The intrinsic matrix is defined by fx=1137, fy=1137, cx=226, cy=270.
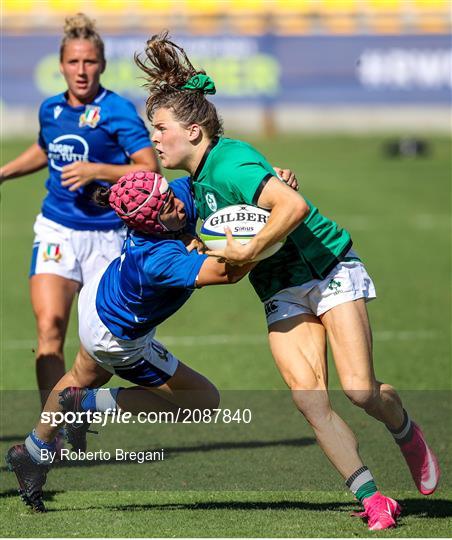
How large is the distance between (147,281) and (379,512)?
1595 mm

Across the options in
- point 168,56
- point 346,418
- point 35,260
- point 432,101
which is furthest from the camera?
point 432,101

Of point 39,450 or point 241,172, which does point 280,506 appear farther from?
point 241,172

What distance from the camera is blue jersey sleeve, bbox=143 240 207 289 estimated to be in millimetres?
5379

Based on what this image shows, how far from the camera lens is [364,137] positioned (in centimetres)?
3231

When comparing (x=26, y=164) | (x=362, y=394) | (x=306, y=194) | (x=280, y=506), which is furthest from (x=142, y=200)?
(x=306, y=194)

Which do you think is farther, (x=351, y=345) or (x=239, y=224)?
(x=351, y=345)

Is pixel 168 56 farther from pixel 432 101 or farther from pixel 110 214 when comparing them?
pixel 432 101

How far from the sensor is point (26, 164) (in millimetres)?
8062

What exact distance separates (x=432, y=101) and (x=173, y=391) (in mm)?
27213

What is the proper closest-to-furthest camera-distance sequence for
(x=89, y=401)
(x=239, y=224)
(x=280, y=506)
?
1. (x=239, y=224)
2. (x=89, y=401)
3. (x=280, y=506)

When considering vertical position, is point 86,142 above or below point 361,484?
above

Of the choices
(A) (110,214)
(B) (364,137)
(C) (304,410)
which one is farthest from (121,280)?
(B) (364,137)

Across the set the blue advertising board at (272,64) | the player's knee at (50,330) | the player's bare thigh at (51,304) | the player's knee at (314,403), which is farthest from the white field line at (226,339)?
the blue advertising board at (272,64)

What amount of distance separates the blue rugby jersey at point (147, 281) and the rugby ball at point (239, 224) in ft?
0.41
